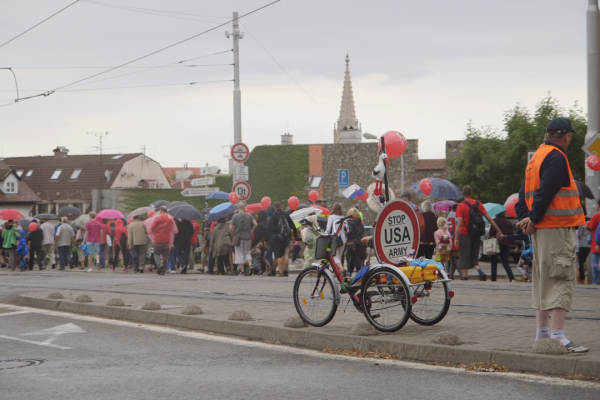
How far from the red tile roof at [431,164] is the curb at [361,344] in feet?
125

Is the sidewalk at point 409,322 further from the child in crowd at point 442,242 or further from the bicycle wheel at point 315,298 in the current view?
the child in crowd at point 442,242

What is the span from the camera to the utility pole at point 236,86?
94.4ft

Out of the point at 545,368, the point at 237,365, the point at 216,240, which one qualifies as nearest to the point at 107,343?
the point at 237,365

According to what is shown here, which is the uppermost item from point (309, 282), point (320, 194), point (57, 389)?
point (320, 194)

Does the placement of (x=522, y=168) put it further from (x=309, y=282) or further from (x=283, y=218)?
(x=309, y=282)

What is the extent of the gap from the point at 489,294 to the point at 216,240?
10.4 meters

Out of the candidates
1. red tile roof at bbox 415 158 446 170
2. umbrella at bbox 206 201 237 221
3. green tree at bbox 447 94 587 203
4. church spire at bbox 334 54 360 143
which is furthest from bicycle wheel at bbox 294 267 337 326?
church spire at bbox 334 54 360 143

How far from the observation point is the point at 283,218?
2025cm

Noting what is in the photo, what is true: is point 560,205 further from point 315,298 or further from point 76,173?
point 76,173

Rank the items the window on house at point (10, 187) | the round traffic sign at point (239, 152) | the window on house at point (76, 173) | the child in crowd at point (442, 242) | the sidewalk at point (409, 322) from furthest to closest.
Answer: the window on house at point (76, 173)
the window on house at point (10, 187)
the round traffic sign at point (239, 152)
the child in crowd at point (442, 242)
the sidewalk at point (409, 322)

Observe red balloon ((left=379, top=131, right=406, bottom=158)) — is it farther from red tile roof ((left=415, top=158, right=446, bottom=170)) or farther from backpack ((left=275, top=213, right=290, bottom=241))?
red tile roof ((left=415, top=158, right=446, bottom=170))

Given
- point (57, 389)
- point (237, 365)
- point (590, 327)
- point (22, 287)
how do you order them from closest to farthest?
point (57, 389), point (237, 365), point (590, 327), point (22, 287)

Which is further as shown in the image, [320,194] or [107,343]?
[320,194]

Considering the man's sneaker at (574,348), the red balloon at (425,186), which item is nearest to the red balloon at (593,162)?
the red balloon at (425,186)
